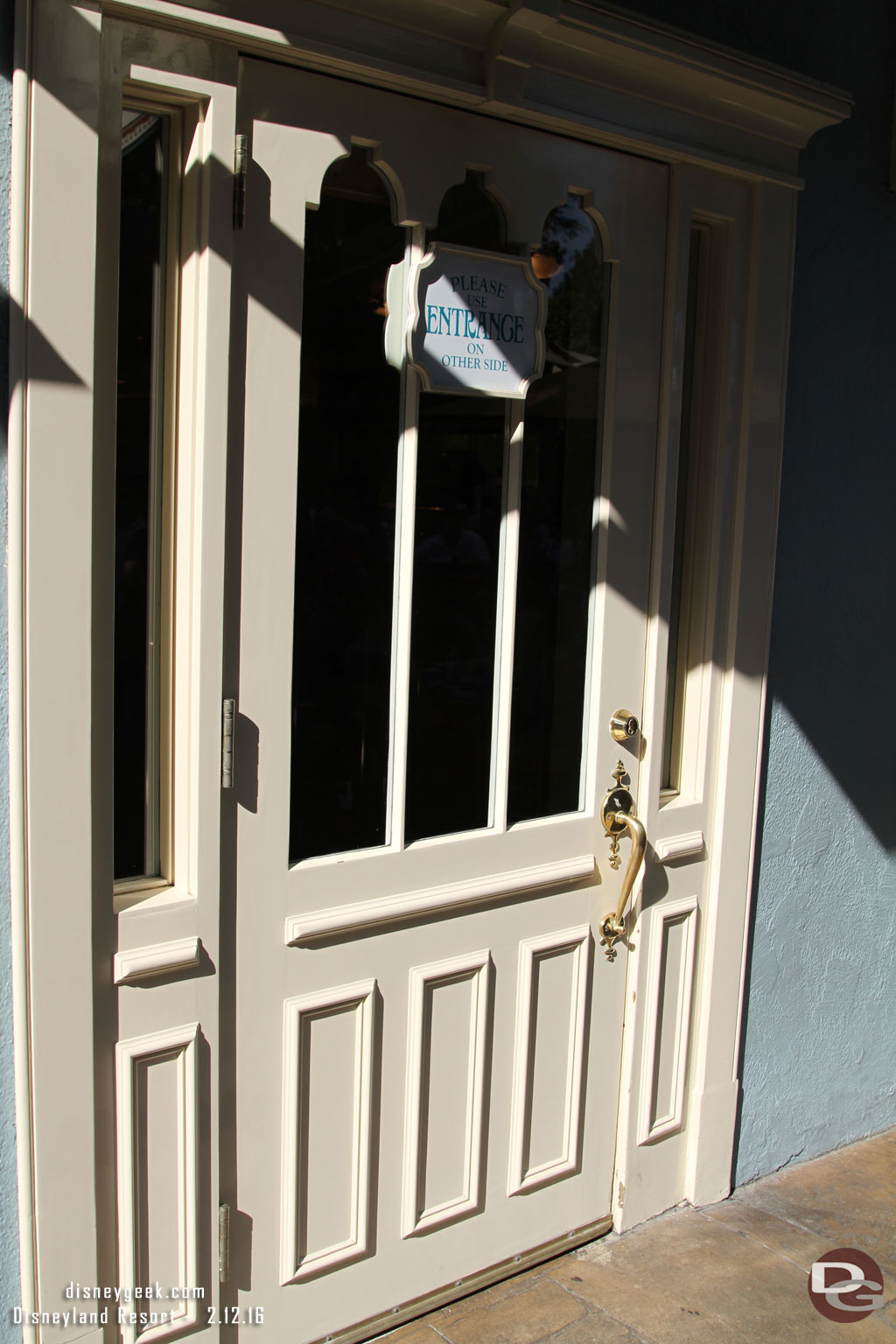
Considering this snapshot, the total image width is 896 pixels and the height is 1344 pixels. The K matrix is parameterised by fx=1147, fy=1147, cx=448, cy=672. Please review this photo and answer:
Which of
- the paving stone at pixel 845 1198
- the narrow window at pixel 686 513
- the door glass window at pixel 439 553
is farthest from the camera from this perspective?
the paving stone at pixel 845 1198

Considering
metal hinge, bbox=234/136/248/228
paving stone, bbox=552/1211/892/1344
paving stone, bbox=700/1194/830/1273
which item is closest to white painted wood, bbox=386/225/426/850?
metal hinge, bbox=234/136/248/228

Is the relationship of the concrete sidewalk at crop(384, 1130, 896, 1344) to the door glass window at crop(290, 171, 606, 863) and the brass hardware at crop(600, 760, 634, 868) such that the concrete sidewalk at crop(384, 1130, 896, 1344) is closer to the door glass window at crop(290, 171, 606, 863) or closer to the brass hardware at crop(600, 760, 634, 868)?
the brass hardware at crop(600, 760, 634, 868)

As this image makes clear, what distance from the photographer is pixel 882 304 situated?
117 inches

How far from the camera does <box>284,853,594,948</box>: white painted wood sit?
6.99ft

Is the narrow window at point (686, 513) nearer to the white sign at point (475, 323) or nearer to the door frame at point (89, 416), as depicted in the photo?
the door frame at point (89, 416)

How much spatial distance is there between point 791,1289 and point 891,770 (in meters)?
1.38

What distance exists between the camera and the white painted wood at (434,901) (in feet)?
6.99

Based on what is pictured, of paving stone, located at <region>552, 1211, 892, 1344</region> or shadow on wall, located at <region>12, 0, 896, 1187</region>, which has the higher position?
shadow on wall, located at <region>12, 0, 896, 1187</region>

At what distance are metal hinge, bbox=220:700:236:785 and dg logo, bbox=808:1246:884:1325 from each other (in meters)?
1.79

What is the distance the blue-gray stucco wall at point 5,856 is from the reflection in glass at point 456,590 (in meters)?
0.79

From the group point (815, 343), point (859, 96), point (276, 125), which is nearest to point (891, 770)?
point (815, 343)

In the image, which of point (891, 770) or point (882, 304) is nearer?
point (882, 304)

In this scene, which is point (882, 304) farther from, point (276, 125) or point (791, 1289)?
point (791, 1289)

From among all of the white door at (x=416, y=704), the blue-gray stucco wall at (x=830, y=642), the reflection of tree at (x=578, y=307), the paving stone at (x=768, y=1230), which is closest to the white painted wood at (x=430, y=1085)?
the white door at (x=416, y=704)
